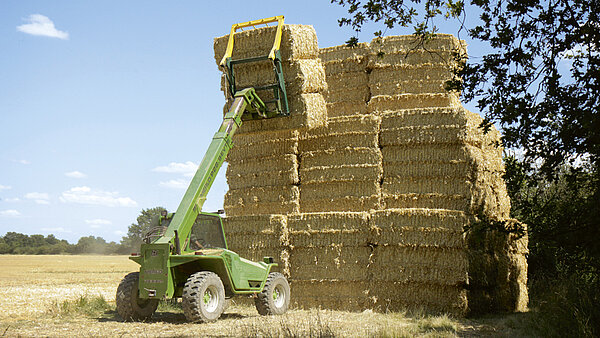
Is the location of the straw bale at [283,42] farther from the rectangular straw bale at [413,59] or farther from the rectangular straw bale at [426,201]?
the rectangular straw bale at [426,201]

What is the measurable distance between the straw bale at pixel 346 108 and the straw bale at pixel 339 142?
49.7 inches

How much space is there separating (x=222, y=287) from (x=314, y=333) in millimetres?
2830

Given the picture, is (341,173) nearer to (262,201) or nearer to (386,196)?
(386,196)

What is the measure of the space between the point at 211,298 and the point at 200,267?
728 mm

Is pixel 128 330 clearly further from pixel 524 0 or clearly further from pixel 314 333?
pixel 524 0

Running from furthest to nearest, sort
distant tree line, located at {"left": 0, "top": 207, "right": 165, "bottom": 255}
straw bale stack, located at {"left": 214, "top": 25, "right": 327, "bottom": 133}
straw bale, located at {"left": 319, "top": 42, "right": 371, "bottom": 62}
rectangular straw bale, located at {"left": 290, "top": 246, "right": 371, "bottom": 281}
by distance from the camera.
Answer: distant tree line, located at {"left": 0, "top": 207, "right": 165, "bottom": 255}
straw bale, located at {"left": 319, "top": 42, "right": 371, "bottom": 62}
straw bale stack, located at {"left": 214, "top": 25, "right": 327, "bottom": 133}
rectangular straw bale, located at {"left": 290, "top": 246, "right": 371, "bottom": 281}

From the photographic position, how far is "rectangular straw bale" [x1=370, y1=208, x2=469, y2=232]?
11.7 meters

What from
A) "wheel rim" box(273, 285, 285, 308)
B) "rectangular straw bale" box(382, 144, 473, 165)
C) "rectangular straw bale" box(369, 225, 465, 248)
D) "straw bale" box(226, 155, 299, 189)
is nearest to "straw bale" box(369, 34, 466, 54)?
"rectangular straw bale" box(382, 144, 473, 165)

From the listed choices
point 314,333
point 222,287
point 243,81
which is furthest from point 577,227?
point 243,81

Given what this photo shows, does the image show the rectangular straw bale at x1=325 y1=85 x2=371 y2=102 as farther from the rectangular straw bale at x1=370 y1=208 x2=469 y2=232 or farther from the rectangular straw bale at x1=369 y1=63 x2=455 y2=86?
the rectangular straw bale at x1=370 y1=208 x2=469 y2=232

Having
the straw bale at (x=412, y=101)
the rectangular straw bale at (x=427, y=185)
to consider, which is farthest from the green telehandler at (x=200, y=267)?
the rectangular straw bale at (x=427, y=185)

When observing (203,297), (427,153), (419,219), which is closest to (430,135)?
(427,153)

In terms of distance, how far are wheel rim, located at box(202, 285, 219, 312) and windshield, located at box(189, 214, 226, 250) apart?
3.20 ft

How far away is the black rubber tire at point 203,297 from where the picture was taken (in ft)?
32.4
